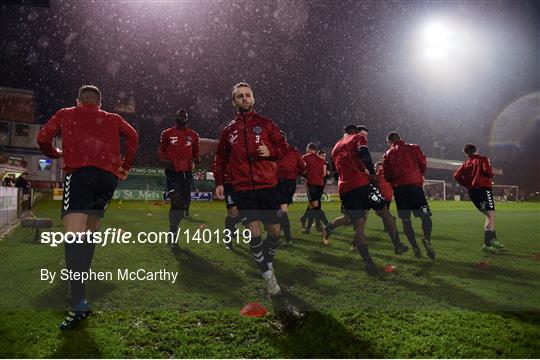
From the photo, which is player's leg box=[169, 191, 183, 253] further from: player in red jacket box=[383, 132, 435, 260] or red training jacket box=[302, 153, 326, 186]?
player in red jacket box=[383, 132, 435, 260]

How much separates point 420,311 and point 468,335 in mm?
616

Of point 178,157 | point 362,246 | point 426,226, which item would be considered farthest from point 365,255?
point 178,157

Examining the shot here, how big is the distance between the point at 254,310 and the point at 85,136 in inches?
91.7

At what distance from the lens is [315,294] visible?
442 centimetres

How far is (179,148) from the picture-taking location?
7398 mm

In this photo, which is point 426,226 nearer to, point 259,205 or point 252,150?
point 259,205

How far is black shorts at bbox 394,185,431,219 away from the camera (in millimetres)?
6898

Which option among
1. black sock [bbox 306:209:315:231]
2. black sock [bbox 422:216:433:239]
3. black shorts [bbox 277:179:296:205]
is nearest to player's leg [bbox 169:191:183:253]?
black shorts [bbox 277:179:296:205]

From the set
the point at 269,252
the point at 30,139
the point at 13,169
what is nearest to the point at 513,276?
the point at 269,252

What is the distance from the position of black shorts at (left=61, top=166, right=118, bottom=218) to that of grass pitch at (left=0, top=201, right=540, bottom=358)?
102cm

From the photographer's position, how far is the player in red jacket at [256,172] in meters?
4.13

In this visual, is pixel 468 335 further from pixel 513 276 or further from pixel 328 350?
pixel 513 276

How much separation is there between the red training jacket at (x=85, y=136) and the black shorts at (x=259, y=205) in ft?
4.46

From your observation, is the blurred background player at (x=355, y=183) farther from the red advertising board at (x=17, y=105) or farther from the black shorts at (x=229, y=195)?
the red advertising board at (x=17, y=105)
